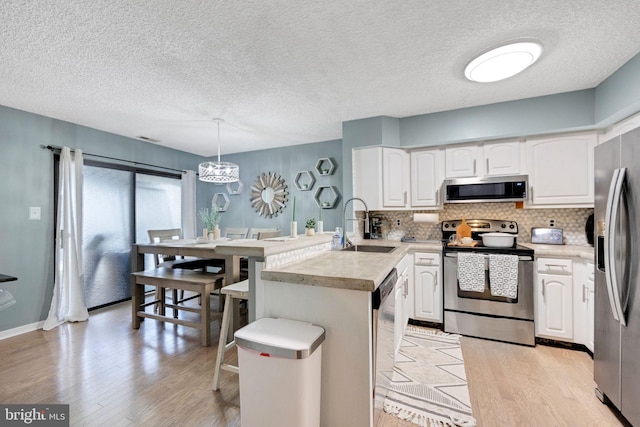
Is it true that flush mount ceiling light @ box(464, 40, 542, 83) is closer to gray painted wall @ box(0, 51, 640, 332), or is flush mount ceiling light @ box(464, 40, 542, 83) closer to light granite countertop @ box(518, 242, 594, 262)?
gray painted wall @ box(0, 51, 640, 332)

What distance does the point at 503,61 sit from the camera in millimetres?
2018

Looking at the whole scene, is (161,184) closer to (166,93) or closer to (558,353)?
(166,93)

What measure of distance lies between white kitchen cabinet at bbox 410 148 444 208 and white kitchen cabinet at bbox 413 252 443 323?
71 centimetres

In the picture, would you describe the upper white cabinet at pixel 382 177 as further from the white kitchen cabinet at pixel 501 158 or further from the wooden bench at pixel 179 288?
the wooden bench at pixel 179 288

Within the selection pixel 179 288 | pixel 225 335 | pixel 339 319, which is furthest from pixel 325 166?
pixel 339 319

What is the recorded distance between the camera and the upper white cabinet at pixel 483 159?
3.00 metres

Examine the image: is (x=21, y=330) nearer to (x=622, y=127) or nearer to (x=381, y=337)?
(x=381, y=337)

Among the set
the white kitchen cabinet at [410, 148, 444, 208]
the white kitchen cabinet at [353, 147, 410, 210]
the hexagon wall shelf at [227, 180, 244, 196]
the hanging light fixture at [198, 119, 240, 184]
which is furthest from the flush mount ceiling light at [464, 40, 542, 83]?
the hexagon wall shelf at [227, 180, 244, 196]

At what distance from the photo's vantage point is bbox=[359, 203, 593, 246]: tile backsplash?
2.98m

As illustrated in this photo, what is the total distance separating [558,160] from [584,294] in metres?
1.32

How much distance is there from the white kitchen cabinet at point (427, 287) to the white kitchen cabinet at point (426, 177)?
705mm

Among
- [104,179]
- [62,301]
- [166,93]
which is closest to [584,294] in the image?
[166,93]

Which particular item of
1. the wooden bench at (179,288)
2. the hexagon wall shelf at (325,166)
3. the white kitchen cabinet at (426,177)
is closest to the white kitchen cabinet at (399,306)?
the white kitchen cabinet at (426,177)

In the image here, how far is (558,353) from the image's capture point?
247cm
